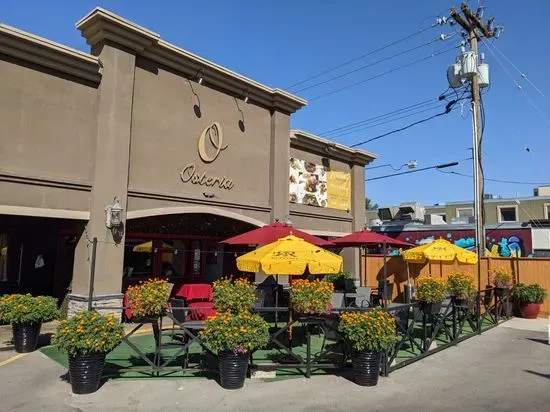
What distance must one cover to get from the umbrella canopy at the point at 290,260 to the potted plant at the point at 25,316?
3728mm

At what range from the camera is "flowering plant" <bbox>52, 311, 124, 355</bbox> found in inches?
227

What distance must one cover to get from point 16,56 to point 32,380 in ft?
22.2

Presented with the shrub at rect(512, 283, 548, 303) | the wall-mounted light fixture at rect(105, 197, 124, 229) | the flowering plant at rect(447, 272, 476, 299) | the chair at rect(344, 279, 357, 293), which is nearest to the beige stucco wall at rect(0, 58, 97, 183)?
the wall-mounted light fixture at rect(105, 197, 124, 229)

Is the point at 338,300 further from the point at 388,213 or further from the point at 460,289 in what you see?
the point at 388,213

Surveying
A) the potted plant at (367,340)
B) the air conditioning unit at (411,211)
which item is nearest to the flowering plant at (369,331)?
the potted plant at (367,340)

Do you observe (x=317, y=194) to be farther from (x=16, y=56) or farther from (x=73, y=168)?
(x=16, y=56)

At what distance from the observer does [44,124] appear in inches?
396

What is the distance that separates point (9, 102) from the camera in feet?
31.4

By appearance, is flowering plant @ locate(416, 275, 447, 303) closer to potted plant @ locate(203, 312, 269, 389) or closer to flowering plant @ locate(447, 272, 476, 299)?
flowering plant @ locate(447, 272, 476, 299)

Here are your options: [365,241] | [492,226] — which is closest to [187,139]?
[365,241]

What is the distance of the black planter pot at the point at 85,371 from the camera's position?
592 cm

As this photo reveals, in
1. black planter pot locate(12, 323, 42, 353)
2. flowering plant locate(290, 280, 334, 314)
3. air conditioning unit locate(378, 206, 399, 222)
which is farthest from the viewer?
air conditioning unit locate(378, 206, 399, 222)

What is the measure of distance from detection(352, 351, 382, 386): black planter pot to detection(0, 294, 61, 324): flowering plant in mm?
5738

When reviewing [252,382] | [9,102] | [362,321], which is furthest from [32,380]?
[9,102]
